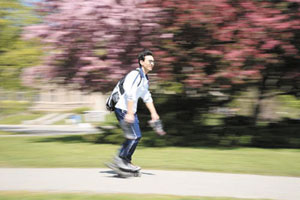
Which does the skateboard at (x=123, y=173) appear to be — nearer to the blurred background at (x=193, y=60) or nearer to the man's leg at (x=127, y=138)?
the man's leg at (x=127, y=138)

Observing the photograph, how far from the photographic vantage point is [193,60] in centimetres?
1088

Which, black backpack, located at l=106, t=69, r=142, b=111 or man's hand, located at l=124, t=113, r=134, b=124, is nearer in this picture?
man's hand, located at l=124, t=113, r=134, b=124

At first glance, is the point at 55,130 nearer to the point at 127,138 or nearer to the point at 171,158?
the point at 171,158

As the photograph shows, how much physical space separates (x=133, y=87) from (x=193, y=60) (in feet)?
14.4

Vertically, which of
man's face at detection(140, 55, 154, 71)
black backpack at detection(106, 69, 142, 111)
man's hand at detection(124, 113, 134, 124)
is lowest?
man's hand at detection(124, 113, 134, 124)

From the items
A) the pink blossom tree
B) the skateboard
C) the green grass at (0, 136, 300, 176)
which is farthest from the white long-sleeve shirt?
the pink blossom tree

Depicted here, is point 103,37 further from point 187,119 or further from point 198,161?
point 198,161

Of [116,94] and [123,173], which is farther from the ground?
[116,94]

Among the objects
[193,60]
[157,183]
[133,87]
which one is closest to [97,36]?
[193,60]

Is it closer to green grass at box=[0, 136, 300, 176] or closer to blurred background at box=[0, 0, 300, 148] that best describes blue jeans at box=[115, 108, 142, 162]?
green grass at box=[0, 136, 300, 176]

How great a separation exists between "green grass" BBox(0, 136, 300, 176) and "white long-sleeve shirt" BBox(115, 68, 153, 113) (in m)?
1.79

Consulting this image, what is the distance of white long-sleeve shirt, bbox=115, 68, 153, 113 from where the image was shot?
6691 mm

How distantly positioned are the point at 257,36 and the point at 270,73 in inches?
70.3

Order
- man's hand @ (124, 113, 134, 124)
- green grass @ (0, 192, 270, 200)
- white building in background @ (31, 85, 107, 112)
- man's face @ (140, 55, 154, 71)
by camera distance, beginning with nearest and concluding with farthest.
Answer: green grass @ (0, 192, 270, 200)
man's hand @ (124, 113, 134, 124)
man's face @ (140, 55, 154, 71)
white building in background @ (31, 85, 107, 112)
